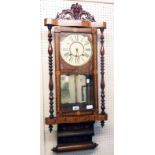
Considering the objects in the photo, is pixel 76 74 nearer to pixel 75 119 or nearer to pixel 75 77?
pixel 75 77

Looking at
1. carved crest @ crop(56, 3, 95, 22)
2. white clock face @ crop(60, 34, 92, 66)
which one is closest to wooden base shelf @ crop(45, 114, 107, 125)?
white clock face @ crop(60, 34, 92, 66)

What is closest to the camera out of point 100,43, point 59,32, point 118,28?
point 118,28

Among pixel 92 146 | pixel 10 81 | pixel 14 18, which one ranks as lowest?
pixel 92 146

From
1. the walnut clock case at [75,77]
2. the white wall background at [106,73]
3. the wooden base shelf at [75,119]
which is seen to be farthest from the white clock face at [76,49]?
the wooden base shelf at [75,119]

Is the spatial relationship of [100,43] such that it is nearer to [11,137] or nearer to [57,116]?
[57,116]

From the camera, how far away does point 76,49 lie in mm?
1581

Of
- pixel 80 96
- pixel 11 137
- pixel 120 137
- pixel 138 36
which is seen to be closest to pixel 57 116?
pixel 80 96

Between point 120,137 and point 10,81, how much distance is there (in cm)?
65

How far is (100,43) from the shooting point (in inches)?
65.7

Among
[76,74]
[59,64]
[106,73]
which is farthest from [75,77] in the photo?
[106,73]

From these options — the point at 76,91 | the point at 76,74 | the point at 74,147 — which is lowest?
the point at 74,147

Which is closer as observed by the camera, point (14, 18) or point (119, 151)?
point (119, 151)

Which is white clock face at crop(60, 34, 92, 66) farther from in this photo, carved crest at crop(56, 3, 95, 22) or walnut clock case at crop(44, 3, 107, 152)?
carved crest at crop(56, 3, 95, 22)

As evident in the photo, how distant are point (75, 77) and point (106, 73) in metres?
0.24
